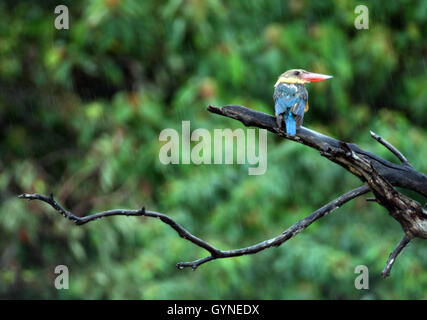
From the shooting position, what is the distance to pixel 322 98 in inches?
221

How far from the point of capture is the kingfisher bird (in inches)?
83.4

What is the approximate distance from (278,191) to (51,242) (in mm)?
1997

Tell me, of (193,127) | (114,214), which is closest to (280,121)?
(114,214)

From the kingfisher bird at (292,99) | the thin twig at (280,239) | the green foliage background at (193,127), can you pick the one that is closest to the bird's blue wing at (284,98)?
the kingfisher bird at (292,99)

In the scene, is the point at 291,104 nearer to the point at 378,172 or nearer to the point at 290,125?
the point at 290,125

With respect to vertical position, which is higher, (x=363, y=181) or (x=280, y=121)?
(x=280, y=121)

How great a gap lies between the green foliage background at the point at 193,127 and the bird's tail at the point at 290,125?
2.82 meters

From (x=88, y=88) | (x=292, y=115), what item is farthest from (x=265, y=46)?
(x=292, y=115)

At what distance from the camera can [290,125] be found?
6.82 ft

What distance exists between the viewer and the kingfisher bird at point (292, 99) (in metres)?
2.12

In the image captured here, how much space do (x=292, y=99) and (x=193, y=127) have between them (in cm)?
281

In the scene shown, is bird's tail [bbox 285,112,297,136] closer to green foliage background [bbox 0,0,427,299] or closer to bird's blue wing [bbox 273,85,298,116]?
bird's blue wing [bbox 273,85,298,116]

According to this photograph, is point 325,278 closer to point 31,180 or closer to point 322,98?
point 322,98

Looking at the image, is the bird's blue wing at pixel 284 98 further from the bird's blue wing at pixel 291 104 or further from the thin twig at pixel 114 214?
the thin twig at pixel 114 214
